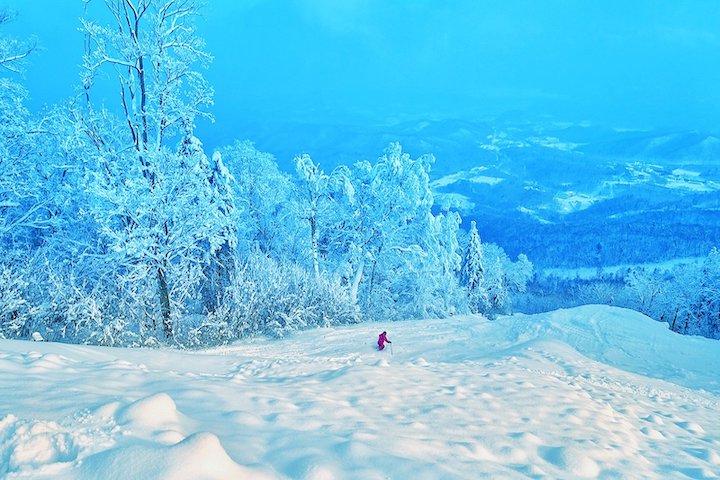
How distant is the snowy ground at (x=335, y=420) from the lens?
8.52ft

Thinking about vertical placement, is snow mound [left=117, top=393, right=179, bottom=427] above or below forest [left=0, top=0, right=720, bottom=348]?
below

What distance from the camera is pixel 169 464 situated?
92.4 inches

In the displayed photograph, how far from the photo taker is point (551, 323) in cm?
1369

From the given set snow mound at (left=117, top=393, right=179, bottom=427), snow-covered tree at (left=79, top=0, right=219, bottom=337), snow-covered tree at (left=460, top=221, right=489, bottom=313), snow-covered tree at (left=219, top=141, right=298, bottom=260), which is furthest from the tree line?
snow-covered tree at (left=460, top=221, right=489, bottom=313)

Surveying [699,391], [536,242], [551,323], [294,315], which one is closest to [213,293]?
[294,315]

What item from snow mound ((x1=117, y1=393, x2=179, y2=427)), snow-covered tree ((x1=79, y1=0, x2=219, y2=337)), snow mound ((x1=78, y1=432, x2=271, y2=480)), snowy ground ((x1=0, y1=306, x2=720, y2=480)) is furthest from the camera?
snow-covered tree ((x1=79, y1=0, x2=219, y2=337))

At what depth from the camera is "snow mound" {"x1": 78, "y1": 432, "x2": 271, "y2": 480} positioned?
228cm

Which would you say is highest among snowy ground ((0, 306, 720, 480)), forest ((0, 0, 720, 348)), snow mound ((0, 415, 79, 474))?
forest ((0, 0, 720, 348))

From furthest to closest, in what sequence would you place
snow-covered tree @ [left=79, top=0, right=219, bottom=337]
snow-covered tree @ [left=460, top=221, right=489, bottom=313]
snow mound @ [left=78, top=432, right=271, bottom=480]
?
snow-covered tree @ [left=460, top=221, right=489, bottom=313], snow-covered tree @ [left=79, top=0, right=219, bottom=337], snow mound @ [left=78, top=432, right=271, bottom=480]

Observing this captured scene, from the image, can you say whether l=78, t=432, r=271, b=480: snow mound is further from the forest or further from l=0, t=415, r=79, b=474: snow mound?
the forest

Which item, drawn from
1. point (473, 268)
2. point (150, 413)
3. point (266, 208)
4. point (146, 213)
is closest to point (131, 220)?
point (146, 213)

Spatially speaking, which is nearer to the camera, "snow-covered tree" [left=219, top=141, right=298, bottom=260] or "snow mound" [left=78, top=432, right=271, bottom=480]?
"snow mound" [left=78, top=432, right=271, bottom=480]

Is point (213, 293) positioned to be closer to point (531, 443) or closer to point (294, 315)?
point (294, 315)

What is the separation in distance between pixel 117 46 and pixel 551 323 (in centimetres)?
1394
